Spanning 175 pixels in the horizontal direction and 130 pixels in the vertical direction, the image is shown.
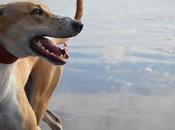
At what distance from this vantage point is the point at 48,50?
6.68 meters

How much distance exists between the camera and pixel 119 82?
10.2 m

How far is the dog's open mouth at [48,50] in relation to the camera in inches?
260

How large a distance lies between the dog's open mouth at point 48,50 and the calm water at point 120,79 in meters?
2.32

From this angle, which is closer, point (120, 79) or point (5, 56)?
point (5, 56)

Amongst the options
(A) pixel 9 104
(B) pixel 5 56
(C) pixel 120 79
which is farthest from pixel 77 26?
(C) pixel 120 79

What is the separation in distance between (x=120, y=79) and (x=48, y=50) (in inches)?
147

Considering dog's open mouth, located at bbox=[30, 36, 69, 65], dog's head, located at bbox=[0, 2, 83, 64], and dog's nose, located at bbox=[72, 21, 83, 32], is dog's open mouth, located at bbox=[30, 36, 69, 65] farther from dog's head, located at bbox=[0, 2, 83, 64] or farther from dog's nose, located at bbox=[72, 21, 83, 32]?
dog's nose, located at bbox=[72, 21, 83, 32]

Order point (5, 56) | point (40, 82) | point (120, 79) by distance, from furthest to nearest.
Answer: point (120, 79) → point (40, 82) → point (5, 56)

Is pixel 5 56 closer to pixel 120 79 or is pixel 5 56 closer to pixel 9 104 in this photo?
pixel 9 104

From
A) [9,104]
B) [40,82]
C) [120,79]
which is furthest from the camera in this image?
[120,79]

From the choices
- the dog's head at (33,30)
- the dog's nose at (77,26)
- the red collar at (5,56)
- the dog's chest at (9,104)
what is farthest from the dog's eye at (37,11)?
the dog's chest at (9,104)

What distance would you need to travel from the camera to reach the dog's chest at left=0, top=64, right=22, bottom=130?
6746 mm

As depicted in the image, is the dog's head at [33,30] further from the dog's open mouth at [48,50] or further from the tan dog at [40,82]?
the tan dog at [40,82]

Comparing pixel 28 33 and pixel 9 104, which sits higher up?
pixel 28 33
